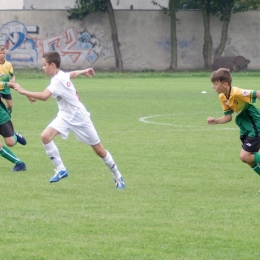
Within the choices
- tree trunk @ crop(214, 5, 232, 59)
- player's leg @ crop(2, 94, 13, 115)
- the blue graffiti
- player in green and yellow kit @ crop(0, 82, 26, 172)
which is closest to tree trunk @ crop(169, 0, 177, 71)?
tree trunk @ crop(214, 5, 232, 59)

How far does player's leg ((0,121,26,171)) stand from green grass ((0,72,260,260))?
7.8 inches

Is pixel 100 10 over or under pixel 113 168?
under

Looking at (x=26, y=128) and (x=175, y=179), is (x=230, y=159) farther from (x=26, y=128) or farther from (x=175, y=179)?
(x=26, y=128)

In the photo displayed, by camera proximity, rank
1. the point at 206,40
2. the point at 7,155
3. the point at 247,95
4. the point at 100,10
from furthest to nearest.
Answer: the point at 100,10 → the point at 206,40 → the point at 7,155 → the point at 247,95

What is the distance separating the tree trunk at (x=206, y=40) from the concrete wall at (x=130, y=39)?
1.16 m

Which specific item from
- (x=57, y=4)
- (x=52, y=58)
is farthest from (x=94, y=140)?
(x=57, y=4)

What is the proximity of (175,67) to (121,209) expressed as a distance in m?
38.6

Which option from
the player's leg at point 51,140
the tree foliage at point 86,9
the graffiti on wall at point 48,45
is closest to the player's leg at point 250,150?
the player's leg at point 51,140

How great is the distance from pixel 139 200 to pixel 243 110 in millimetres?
→ 1619

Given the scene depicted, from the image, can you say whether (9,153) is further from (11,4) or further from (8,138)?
(11,4)

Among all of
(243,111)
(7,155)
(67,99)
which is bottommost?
(7,155)

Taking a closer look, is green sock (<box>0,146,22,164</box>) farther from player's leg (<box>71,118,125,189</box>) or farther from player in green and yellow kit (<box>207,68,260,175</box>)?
player in green and yellow kit (<box>207,68,260,175</box>)

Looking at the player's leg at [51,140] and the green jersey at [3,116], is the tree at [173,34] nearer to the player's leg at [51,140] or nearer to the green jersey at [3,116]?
the green jersey at [3,116]

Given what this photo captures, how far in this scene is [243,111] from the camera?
8984 millimetres
